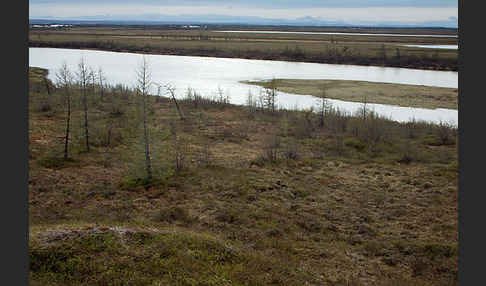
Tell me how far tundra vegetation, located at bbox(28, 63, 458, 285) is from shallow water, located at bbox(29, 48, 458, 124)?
30.3 feet

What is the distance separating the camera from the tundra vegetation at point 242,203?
8266mm

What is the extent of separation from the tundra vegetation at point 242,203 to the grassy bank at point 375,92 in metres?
10.7

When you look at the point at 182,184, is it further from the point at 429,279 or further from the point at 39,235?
the point at 429,279

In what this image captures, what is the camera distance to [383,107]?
33.6 meters

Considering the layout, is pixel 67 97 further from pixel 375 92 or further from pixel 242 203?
pixel 375 92

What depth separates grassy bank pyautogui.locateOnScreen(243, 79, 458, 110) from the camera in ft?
115

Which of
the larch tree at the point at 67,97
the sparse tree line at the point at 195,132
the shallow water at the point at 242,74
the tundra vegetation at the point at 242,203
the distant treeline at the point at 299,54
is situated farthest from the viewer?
the distant treeline at the point at 299,54

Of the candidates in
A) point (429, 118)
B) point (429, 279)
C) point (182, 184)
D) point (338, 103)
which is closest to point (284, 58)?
point (338, 103)

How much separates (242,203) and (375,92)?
1156 inches

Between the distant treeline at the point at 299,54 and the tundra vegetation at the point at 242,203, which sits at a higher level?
the distant treeline at the point at 299,54

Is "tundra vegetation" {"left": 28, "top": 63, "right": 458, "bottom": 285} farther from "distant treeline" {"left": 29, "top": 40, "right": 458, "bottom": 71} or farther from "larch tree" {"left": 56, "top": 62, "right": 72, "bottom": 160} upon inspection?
"distant treeline" {"left": 29, "top": 40, "right": 458, "bottom": 71}

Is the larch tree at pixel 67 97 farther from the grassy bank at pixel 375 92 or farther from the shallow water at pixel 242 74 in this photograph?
the grassy bank at pixel 375 92

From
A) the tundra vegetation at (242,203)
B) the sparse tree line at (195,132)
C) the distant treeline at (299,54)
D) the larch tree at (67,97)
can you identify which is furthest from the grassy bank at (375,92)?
the larch tree at (67,97)

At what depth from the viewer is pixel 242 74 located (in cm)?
5125
